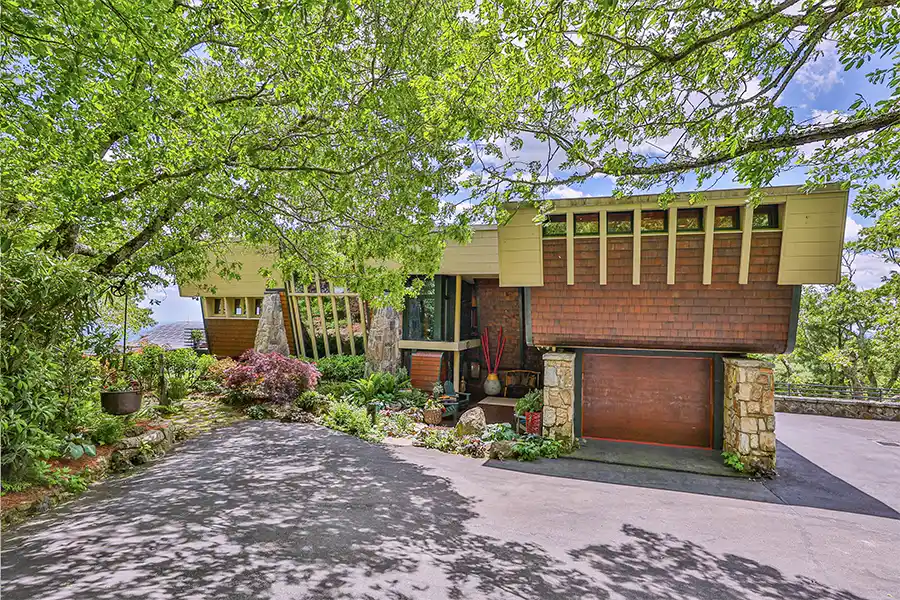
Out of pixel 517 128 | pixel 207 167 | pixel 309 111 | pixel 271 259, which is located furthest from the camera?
pixel 271 259

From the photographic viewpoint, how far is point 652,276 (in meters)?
6.67

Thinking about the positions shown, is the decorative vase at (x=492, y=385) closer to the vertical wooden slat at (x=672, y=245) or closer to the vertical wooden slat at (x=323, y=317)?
the vertical wooden slat at (x=323, y=317)

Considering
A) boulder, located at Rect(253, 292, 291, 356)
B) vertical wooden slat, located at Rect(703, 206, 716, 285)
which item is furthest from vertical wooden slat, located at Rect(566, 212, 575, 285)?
boulder, located at Rect(253, 292, 291, 356)

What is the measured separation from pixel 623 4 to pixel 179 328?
21.0 meters

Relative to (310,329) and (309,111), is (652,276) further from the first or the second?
(310,329)

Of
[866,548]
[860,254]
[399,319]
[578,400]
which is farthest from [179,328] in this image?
[860,254]

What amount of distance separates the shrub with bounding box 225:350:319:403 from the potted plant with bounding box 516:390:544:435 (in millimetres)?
5056

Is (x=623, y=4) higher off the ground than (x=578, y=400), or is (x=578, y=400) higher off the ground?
(x=623, y=4)

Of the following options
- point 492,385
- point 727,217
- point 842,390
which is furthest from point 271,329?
point 842,390

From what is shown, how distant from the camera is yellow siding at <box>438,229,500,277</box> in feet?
33.7

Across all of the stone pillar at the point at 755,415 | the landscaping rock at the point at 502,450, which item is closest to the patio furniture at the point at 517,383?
the landscaping rock at the point at 502,450

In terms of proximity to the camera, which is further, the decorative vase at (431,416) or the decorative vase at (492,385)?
the decorative vase at (492,385)

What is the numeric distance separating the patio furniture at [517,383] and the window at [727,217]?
6755mm

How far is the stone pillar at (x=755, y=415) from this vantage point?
6.16 meters
